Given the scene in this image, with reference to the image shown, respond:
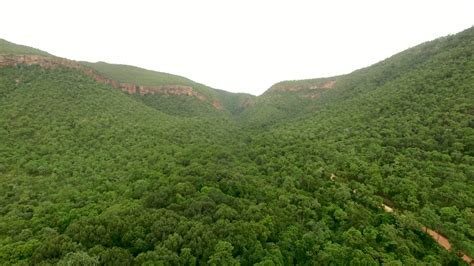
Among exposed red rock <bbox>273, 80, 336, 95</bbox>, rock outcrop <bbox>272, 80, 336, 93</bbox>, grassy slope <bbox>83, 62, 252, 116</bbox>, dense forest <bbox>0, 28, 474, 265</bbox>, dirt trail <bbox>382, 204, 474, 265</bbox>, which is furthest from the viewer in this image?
rock outcrop <bbox>272, 80, 336, 93</bbox>

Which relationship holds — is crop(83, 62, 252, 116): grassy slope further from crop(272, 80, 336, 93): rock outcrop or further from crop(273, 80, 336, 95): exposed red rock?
crop(272, 80, 336, 93): rock outcrop

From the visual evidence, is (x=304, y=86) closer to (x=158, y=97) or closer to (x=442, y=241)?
(x=158, y=97)

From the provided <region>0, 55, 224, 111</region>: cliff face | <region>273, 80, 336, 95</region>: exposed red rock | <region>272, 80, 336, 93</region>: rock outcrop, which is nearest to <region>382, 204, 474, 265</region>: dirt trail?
<region>273, 80, 336, 95</region>: exposed red rock

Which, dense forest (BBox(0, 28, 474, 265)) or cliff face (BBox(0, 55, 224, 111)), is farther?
cliff face (BBox(0, 55, 224, 111))

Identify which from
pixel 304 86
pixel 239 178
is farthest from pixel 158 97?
pixel 239 178

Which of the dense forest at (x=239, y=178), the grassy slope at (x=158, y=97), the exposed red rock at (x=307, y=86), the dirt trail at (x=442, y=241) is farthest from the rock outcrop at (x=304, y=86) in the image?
the dirt trail at (x=442, y=241)

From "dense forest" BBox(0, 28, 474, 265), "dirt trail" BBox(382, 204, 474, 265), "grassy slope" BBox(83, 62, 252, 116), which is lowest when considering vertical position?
"dirt trail" BBox(382, 204, 474, 265)

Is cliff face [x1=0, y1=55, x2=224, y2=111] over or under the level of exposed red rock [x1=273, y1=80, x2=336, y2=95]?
under
